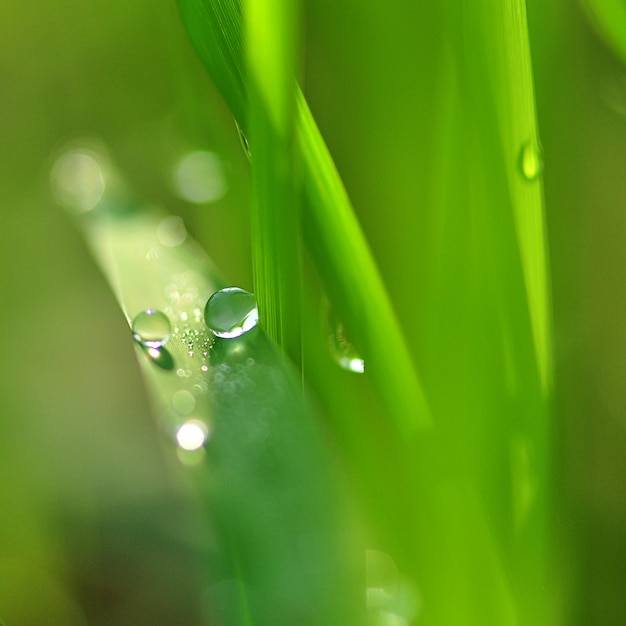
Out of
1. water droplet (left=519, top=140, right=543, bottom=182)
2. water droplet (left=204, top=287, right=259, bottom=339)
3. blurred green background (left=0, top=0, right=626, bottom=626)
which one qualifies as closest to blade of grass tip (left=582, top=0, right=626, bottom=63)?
blurred green background (left=0, top=0, right=626, bottom=626)

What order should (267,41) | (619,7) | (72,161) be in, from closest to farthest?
(267,41) < (619,7) < (72,161)

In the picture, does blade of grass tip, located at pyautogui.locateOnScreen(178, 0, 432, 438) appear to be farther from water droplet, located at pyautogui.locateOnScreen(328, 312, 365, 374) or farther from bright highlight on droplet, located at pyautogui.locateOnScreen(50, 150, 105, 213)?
bright highlight on droplet, located at pyautogui.locateOnScreen(50, 150, 105, 213)

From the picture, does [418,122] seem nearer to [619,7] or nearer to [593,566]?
[619,7]

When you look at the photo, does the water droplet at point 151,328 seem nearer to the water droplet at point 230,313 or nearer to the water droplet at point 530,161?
the water droplet at point 230,313

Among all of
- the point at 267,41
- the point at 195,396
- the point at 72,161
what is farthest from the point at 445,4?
the point at 72,161

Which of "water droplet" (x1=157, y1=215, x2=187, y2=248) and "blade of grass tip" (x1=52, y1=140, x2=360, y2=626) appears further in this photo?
"water droplet" (x1=157, y1=215, x2=187, y2=248)

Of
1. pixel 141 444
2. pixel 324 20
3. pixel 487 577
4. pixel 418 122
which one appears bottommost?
pixel 487 577

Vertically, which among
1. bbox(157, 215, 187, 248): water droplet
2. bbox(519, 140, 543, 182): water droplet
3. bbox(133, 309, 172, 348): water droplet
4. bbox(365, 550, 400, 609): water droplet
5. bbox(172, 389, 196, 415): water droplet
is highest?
bbox(157, 215, 187, 248): water droplet
